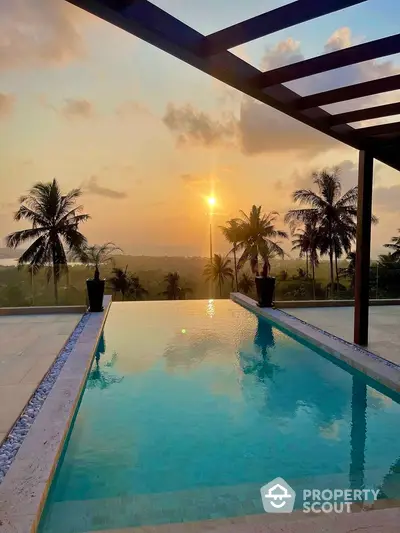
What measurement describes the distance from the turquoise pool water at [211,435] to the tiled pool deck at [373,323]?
78cm

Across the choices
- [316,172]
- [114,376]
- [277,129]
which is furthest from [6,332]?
[316,172]

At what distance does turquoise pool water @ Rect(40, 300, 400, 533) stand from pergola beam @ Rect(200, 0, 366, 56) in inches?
126

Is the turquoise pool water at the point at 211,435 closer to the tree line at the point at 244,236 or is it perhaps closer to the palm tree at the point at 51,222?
the tree line at the point at 244,236

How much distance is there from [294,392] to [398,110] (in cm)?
329

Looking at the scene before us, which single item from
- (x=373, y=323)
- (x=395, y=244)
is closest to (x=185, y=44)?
(x=373, y=323)

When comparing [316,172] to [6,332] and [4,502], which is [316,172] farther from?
[4,502]

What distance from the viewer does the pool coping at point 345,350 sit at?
16.2 ft

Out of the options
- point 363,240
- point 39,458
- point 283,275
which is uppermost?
point 363,240

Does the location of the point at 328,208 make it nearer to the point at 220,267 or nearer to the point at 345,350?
the point at 220,267

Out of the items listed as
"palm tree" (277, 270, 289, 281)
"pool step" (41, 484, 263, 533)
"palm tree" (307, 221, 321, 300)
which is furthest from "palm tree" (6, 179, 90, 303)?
"pool step" (41, 484, 263, 533)

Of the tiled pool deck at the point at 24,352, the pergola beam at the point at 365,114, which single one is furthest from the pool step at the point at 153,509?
the pergola beam at the point at 365,114

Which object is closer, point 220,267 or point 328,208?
point 328,208

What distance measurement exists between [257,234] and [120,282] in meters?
8.60

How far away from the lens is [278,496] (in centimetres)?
279
